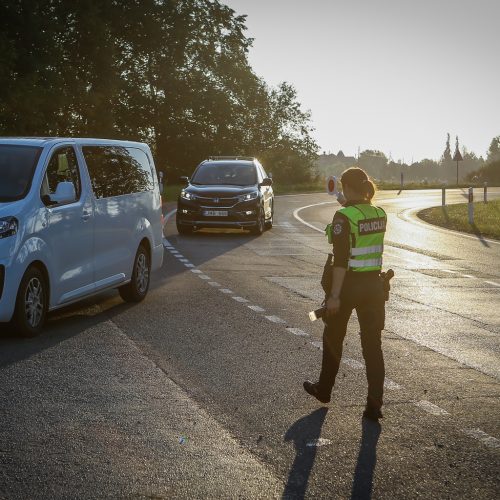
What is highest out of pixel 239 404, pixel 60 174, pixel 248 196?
pixel 60 174

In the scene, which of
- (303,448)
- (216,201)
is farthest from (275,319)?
(216,201)

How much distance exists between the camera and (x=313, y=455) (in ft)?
18.9

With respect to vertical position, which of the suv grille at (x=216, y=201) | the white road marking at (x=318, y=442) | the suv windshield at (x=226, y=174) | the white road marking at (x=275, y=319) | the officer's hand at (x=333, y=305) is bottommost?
the white road marking at (x=275, y=319)

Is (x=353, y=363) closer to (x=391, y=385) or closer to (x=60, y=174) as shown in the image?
(x=391, y=385)

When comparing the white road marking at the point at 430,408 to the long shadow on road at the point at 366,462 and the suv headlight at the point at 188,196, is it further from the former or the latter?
the suv headlight at the point at 188,196

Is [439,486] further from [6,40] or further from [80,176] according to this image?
[6,40]

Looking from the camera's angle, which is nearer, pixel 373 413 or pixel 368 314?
pixel 373 413

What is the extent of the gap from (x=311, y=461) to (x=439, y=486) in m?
0.75

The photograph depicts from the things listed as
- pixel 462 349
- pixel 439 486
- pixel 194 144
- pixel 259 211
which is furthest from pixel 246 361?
pixel 194 144

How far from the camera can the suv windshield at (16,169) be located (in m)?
9.89

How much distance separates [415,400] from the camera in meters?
7.18

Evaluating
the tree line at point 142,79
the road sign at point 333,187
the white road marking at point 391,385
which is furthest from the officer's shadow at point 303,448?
the tree line at point 142,79

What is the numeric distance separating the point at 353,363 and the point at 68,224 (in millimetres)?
3429

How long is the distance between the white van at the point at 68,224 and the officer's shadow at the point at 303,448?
3645 millimetres
